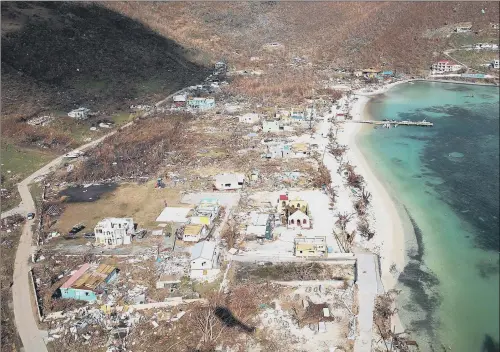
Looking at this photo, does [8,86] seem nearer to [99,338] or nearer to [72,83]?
[72,83]

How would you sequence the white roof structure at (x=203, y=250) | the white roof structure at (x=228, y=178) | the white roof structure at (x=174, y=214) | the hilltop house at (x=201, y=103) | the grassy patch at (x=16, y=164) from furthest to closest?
the hilltop house at (x=201, y=103), the grassy patch at (x=16, y=164), the white roof structure at (x=228, y=178), the white roof structure at (x=174, y=214), the white roof structure at (x=203, y=250)

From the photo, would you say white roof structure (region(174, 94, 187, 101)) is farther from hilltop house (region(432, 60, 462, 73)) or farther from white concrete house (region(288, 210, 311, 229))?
hilltop house (region(432, 60, 462, 73))

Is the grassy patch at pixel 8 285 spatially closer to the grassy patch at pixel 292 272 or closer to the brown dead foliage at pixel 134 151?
the brown dead foliage at pixel 134 151

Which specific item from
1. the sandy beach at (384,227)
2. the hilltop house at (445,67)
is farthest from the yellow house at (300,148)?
the hilltop house at (445,67)

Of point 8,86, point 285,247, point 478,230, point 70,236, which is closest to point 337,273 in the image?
point 285,247

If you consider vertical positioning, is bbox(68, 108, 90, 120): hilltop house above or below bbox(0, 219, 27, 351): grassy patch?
above

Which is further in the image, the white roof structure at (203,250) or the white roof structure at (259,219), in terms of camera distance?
the white roof structure at (259,219)

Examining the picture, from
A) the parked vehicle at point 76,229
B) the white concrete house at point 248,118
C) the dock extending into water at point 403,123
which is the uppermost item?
the white concrete house at point 248,118

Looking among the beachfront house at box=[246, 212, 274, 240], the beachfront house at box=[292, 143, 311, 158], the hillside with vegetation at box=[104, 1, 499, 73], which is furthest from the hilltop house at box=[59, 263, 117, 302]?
the hillside with vegetation at box=[104, 1, 499, 73]
